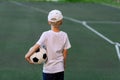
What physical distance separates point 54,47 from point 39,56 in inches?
9.0

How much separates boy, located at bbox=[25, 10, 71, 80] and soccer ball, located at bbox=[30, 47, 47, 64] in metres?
0.05

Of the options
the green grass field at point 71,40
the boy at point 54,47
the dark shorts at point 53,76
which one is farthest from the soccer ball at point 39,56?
the green grass field at point 71,40

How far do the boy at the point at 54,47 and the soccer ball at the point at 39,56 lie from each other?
5cm

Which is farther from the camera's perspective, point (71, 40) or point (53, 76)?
point (71, 40)

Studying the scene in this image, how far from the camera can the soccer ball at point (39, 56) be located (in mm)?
5891

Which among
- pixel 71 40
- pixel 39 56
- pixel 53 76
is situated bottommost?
pixel 71 40

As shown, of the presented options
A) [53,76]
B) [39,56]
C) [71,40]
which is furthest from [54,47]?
[71,40]

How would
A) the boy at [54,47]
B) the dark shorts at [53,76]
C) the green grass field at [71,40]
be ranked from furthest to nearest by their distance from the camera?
the green grass field at [71,40] < the dark shorts at [53,76] < the boy at [54,47]

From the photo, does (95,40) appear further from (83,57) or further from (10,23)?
(10,23)

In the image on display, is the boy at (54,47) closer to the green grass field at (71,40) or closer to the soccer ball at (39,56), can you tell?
the soccer ball at (39,56)

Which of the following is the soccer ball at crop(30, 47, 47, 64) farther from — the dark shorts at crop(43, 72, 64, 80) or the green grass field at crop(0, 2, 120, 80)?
the green grass field at crop(0, 2, 120, 80)

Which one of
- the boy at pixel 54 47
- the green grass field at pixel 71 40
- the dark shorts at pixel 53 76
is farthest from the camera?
the green grass field at pixel 71 40

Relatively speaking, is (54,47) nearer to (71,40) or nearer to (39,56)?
(39,56)

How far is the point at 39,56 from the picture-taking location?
5926 mm
